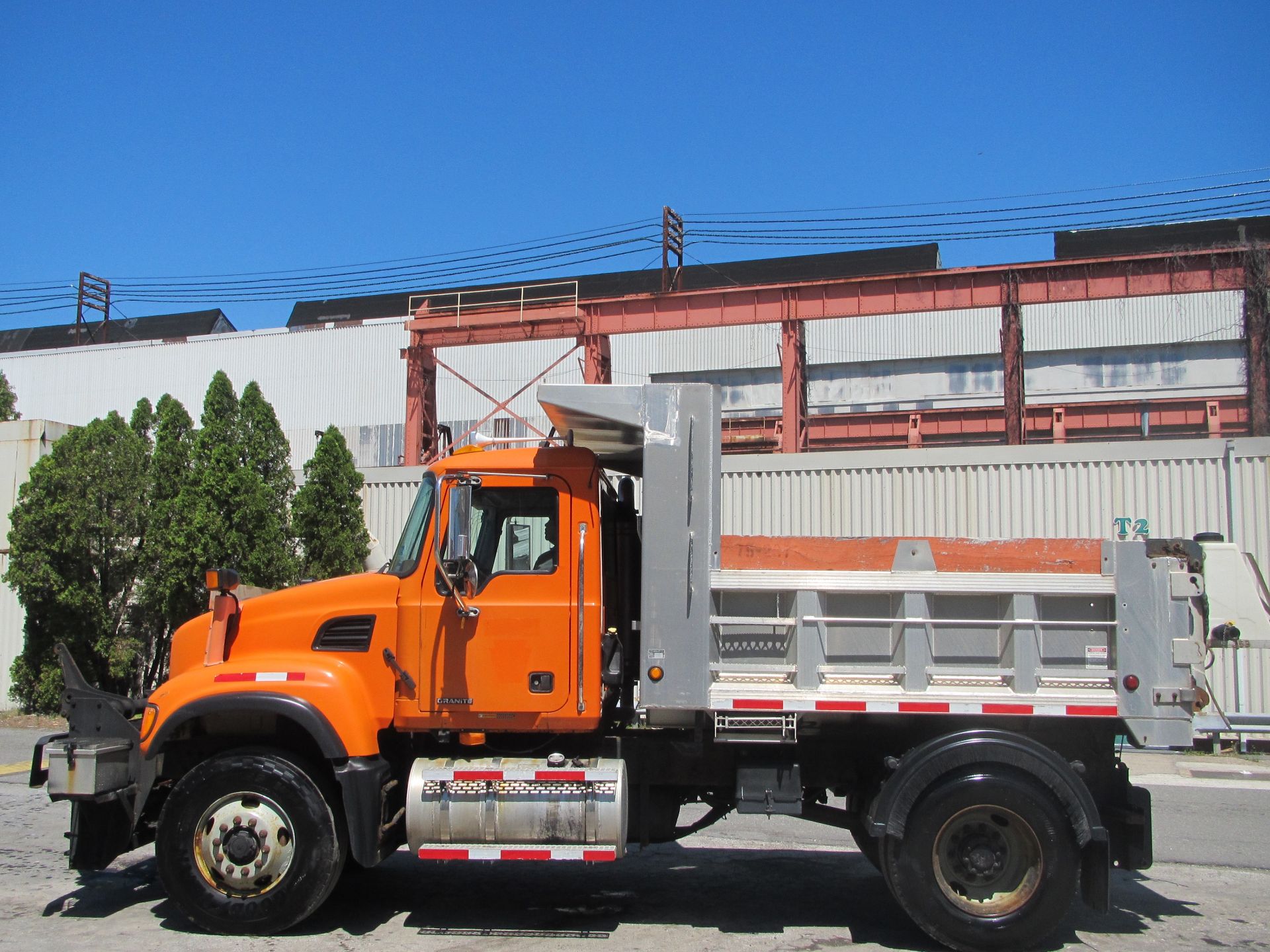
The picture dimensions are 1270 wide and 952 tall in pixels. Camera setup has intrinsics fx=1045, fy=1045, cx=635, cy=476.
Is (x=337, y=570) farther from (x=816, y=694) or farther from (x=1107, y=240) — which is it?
(x=1107, y=240)

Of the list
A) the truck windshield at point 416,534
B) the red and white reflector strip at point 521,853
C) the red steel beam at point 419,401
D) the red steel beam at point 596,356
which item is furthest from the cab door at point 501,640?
the red steel beam at point 419,401

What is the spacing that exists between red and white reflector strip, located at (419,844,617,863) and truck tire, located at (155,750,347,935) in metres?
0.60

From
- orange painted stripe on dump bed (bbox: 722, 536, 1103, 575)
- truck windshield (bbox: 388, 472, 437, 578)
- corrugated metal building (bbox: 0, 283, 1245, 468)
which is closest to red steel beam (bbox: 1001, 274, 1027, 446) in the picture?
corrugated metal building (bbox: 0, 283, 1245, 468)

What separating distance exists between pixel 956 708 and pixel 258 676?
401 centimetres

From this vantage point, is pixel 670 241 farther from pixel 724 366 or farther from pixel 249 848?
pixel 249 848

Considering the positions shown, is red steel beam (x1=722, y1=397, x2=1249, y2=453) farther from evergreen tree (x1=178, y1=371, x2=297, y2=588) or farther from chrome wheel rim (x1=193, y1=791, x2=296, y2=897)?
chrome wheel rim (x1=193, y1=791, x2=296, y2=897)

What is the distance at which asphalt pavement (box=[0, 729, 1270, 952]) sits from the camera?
19.7ft

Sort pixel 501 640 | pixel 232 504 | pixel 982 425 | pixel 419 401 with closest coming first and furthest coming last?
pixel 501 640 < pixel 232 504 < pixel 419 401 < pixel 982 425

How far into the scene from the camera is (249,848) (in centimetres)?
598

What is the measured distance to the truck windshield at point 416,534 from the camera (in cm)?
639

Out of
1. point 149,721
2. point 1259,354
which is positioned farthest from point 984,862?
point 1259,354

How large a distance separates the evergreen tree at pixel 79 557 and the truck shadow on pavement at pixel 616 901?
11068mm

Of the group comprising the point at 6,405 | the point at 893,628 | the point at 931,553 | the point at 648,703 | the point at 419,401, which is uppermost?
the point at 6,405

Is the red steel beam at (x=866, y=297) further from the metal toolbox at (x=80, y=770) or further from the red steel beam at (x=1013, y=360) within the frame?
the metal toolbox at (x=80, y=770)
